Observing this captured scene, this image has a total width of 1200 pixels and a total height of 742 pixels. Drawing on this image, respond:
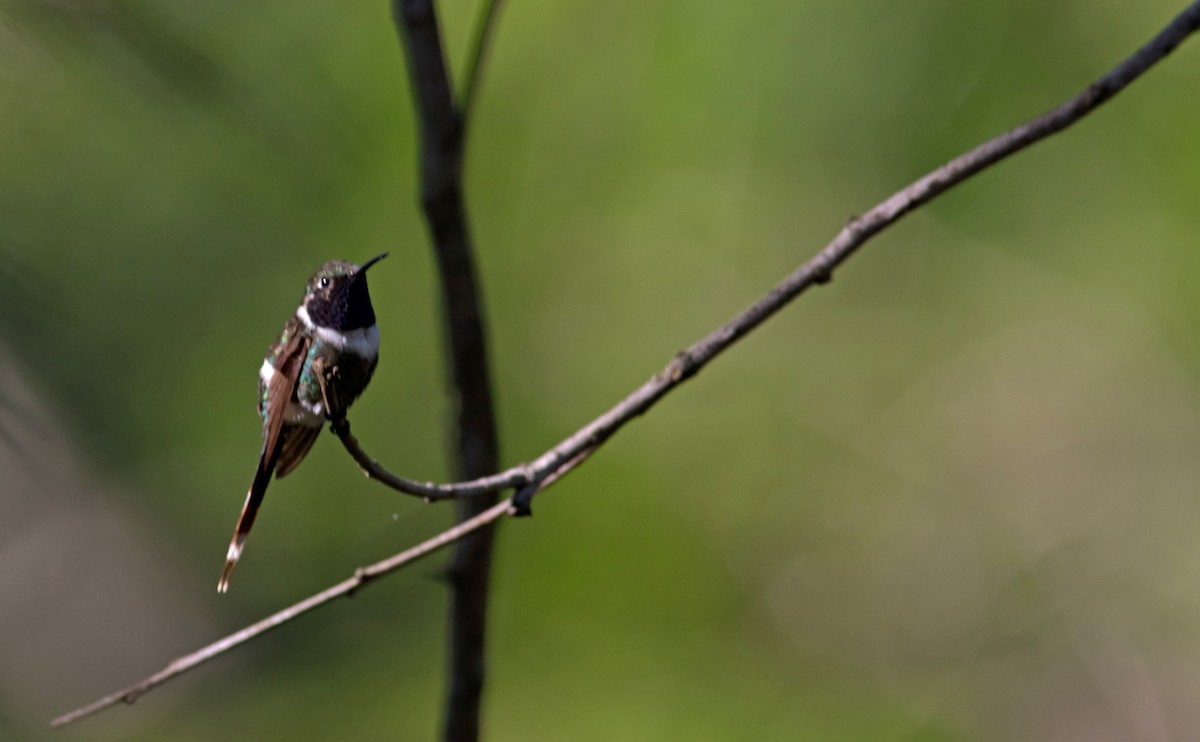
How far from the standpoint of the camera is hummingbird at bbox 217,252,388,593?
1.20 metres

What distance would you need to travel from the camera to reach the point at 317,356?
1.20m

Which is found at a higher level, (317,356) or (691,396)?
(317,356)

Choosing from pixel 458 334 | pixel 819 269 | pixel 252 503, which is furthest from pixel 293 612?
pixel 819 269

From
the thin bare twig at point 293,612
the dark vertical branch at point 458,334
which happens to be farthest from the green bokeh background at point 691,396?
the thin bare twig at point 293,612

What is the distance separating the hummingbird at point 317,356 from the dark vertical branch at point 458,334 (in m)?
0.25

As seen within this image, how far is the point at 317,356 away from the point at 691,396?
2.02 meters

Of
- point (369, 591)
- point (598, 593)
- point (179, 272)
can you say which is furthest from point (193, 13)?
point (598, 593)

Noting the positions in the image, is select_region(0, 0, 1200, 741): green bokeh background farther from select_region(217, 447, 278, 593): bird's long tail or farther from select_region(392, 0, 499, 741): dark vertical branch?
select_region(217, 447, 278, 593): bird's long tail

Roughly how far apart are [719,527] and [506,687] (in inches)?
28.0

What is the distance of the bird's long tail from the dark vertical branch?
346 millimetres

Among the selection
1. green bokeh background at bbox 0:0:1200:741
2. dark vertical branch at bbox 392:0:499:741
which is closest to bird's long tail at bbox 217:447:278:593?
dark vertical branch at bbox 392:0:499:741

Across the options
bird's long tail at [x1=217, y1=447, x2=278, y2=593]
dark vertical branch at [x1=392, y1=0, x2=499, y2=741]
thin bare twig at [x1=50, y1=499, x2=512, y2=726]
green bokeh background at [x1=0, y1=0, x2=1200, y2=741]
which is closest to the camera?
thin bare twig at [x1=50, y1=499, x2=512, y2=726]

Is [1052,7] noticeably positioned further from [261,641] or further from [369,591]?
[261,641]

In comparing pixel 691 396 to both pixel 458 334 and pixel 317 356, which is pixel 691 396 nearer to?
pixel 458 334
